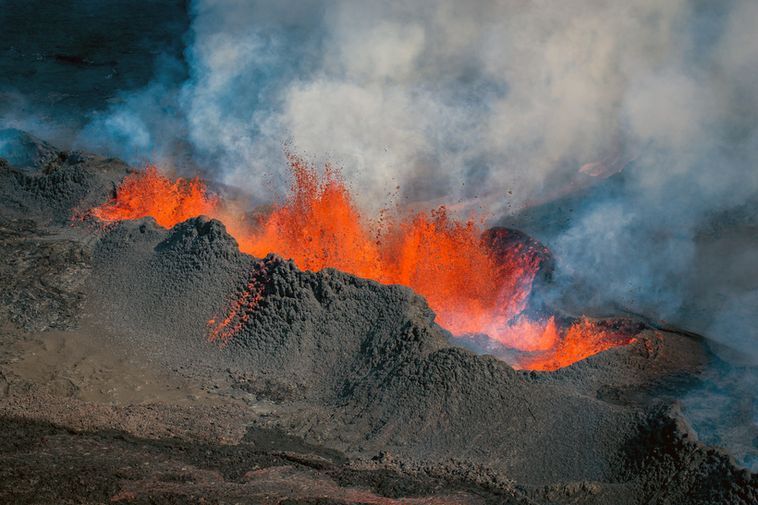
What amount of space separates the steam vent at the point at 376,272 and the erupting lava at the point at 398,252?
0.06 m

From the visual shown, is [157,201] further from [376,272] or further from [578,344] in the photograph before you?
[578,344]

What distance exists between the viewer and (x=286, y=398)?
523 inches

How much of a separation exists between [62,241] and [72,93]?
1341cm

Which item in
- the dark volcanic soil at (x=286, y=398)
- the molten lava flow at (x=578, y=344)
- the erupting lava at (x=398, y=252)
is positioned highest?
the erupting lava at (x=398, y=252)

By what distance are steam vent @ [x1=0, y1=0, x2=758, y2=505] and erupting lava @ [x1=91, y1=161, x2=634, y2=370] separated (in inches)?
2.5

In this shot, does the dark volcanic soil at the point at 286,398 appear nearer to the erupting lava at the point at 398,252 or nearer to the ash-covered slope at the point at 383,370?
the ash-covered slope at the point at 383,370

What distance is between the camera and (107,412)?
11.9 metres

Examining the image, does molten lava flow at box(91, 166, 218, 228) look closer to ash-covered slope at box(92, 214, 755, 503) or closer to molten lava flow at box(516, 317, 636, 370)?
ash-covered slope at box(92, 214, 755, 503)

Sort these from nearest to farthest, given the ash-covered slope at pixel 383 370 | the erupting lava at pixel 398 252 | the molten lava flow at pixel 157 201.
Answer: the ash-covered slope at pixel 383 370, the erupting lava at pixel 398 252, the molten lava flow at pixel 157 201

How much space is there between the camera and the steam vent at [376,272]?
1113 centimetres

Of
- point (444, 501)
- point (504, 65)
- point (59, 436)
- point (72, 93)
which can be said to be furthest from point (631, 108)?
point (72, 93)

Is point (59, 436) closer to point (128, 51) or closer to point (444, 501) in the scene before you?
point (444, 501)

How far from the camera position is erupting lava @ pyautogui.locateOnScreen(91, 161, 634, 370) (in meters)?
15.6

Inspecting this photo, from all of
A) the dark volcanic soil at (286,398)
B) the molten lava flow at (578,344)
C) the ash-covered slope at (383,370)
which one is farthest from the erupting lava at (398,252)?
the dark volcanic soil at (286,398)
